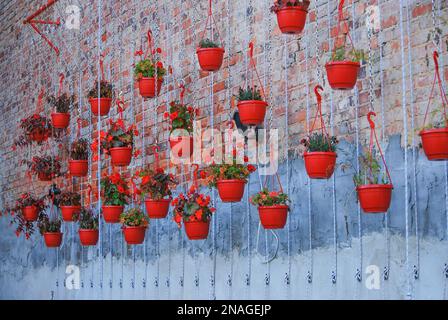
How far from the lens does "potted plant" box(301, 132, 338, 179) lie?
443 cm

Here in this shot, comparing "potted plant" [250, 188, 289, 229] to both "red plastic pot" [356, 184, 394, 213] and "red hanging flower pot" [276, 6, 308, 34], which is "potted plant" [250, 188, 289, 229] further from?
"red hanging flower pot" [276, 6, 308, 34]

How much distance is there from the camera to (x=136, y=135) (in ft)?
21.1

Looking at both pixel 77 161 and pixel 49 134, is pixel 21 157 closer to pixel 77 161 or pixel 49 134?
pixel 49 134

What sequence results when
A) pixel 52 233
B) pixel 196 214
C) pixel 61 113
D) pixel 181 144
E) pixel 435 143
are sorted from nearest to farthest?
pixel 435 143, pixel 196 214, pixel 181 144, pixel 52 233, pixel 61 113

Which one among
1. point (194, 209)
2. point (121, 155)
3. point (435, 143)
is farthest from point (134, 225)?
point (435, 143)

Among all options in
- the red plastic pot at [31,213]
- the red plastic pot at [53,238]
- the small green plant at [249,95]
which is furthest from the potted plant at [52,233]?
the small green plant at [249,95]

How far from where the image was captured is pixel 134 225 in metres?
6.04

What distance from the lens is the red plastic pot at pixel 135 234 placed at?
6031mm

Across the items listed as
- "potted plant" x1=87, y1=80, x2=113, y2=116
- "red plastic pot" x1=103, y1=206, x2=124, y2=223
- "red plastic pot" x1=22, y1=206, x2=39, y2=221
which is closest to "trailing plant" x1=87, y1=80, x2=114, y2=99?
"potted plant" x1=87, y1=80, x2=113, y2=116

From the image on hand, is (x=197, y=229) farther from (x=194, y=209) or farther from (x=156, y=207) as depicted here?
(x=156, y=207)

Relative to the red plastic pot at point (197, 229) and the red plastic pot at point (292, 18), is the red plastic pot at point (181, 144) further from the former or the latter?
the red plastic pot at point (292, 18)

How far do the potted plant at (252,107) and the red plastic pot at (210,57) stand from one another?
14.8 inches

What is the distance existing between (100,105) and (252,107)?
7.16 ft
